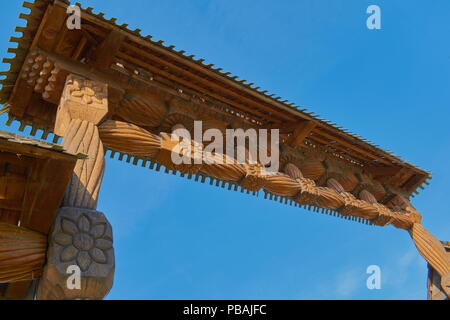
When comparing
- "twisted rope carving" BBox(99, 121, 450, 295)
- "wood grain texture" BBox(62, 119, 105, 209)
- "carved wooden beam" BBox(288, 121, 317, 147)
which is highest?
"carved wooden beam" BBox(288, 121, 317, 147)

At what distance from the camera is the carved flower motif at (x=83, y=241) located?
4.00 metres

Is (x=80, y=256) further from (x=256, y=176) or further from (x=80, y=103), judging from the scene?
(x=256, y=176)

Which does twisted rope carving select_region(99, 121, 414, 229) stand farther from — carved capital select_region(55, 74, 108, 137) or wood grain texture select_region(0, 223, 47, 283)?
wood grain texture select_region(0, 223, 47, 283)

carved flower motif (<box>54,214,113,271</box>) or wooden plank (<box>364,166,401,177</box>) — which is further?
wooden plank (<box>364,166,401,177</box>)

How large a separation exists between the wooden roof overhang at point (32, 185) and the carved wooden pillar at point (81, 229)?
0.43 ft

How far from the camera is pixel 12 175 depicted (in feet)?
12.9

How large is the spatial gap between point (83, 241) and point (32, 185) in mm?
712

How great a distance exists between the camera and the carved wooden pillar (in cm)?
386

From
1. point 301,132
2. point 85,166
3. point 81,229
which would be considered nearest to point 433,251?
point 301,132

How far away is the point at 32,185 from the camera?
376 cm

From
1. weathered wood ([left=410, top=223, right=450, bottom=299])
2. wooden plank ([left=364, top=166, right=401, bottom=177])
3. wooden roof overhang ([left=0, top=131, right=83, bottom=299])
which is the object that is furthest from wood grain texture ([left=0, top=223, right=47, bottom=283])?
weathered wood ([left=410, top=223, right=450, bottom=299])

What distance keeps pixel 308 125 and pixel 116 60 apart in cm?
321
